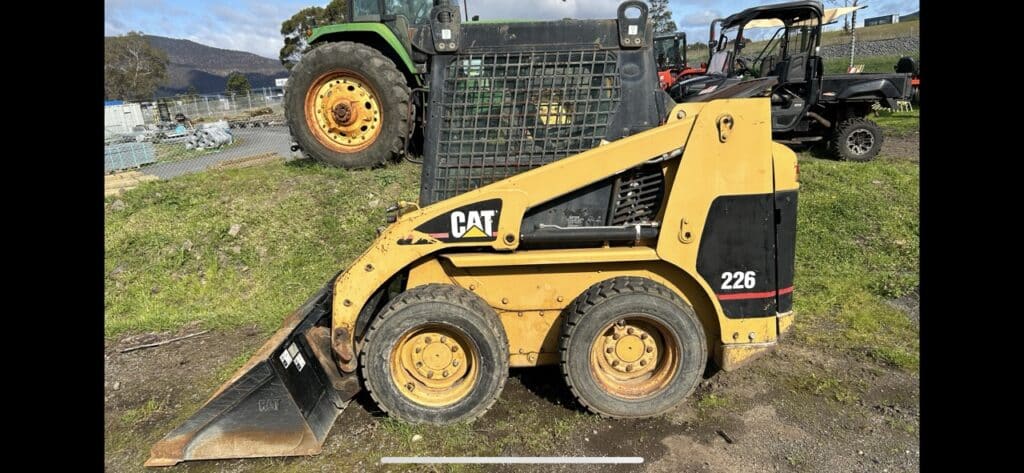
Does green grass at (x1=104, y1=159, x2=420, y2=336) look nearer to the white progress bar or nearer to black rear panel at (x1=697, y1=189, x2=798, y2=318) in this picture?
the white progress bar

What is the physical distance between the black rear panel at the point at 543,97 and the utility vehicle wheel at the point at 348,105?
345cm

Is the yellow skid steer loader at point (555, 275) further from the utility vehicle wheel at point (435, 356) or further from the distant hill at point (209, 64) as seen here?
the distant hill at point (209, 64)

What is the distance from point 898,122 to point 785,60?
5.45 meters

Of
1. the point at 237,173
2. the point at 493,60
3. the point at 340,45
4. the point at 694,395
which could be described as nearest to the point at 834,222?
the point at 694,395

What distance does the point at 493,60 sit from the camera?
3141 mm

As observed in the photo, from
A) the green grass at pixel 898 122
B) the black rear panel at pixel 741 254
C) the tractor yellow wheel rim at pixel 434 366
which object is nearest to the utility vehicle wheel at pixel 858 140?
the green grass at pixel 898 122

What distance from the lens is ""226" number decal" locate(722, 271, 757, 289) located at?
9.88ft

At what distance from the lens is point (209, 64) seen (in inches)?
6836

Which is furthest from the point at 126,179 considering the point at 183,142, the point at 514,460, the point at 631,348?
the point at 631,348

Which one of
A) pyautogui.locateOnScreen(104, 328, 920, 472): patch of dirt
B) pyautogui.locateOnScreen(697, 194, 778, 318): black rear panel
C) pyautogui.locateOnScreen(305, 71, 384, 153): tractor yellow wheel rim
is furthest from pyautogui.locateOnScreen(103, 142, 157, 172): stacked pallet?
pyautogui.locateOnScreen(697, 194, 778, 318): black rear panel

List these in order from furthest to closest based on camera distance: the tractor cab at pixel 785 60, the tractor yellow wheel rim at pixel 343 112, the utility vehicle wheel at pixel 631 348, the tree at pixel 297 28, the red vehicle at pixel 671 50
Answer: the tree at pixel 297 28 < the red vehicle at pixel 671 50 < the tractor cab at pixel 785 60 < the tractor yellow wheel rim at pixel 343 112 < the utility vehicle wheel at pixel 631 348

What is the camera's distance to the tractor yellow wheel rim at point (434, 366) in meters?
3.06

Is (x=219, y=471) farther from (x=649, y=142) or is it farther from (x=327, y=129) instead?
(x=327, y=129)

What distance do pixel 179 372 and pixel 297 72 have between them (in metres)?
4.08
